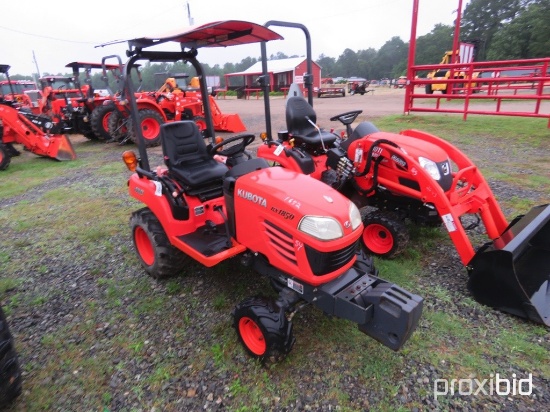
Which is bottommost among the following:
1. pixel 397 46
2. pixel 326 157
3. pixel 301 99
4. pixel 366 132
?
pixel 326 157

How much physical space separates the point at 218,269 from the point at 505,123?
8438mm

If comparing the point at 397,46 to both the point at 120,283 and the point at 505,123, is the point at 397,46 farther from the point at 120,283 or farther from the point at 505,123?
the point at 120,283

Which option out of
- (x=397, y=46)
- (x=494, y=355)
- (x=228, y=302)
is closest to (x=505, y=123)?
(x=494, y=355)

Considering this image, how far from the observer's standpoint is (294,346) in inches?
90.4

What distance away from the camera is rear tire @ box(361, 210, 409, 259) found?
3.16m

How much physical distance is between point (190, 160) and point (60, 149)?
251 inches

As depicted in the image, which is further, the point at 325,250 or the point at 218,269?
the point at 218,269

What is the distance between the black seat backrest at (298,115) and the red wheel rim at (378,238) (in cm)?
170

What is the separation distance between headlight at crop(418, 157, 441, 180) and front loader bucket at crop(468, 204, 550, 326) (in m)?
0.69

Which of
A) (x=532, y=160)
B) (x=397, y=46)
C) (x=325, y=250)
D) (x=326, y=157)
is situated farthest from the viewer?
(x=397, y=46)

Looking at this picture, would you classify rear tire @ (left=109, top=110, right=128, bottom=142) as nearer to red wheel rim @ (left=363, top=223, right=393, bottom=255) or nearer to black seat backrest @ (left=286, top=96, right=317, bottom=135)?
black seat backrest @ (left=286, top=96, right=317, bottom=135)

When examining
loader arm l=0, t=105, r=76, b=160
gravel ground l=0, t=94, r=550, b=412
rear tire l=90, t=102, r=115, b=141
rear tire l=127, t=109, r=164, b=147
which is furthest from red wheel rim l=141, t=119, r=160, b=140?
gravel ground l=0, t=94, r=550, b=412

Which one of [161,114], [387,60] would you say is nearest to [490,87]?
[161,114]

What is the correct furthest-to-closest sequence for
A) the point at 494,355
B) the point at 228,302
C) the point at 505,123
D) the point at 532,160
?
the point at 505,123
the point at 532,160
the point at 228,302
the point at 494,355
